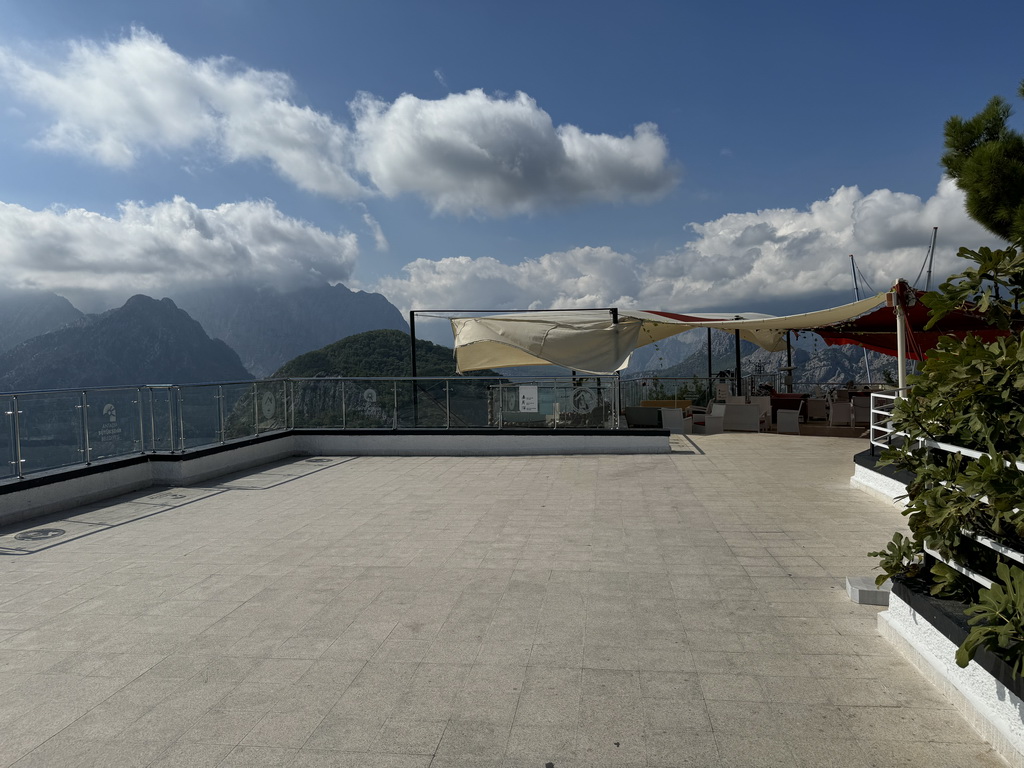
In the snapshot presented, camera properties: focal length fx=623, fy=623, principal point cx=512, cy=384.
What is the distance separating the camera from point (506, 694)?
289cm

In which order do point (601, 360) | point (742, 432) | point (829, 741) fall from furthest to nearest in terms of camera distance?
point (742, 432) < point (601, 360) < point (829, 741)

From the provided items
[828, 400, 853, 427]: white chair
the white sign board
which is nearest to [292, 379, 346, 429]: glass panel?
the white sign board

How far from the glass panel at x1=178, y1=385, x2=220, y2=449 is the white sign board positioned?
522 centimetres

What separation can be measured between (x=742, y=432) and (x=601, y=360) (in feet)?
Result: 15.7

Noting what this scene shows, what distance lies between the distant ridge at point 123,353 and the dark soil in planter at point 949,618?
311 feet

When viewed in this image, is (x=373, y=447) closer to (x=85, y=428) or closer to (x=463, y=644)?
(x=85, y=428)

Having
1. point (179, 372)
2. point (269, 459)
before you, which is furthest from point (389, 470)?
point (179, 372)

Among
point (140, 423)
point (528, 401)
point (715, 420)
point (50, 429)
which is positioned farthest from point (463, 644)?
point (715, 420)

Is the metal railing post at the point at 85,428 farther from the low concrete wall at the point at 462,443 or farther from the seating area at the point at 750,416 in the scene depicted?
the seating area at the point at 750,416

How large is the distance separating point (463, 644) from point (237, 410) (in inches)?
324

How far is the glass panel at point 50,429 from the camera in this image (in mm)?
7152

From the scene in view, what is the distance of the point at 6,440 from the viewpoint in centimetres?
693

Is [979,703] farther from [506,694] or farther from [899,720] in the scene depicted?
[506,694]

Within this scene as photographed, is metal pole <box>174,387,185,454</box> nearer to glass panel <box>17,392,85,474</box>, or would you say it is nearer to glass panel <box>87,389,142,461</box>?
glass panel <box>87,389,142,461</box>
